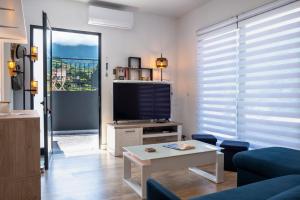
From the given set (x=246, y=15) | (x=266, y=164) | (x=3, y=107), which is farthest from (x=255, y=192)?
(x=246, y=15)

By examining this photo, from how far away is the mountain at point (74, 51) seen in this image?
606 centimetres

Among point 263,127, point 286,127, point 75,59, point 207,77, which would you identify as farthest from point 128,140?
point 75,59

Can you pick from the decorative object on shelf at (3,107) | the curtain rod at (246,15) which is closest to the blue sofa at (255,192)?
the decorative object on shelf at (3,107)

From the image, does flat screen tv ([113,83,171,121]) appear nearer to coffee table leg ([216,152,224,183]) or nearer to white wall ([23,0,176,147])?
white wall ([23,0,176,147])

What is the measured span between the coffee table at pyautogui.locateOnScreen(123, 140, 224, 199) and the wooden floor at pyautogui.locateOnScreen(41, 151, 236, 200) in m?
0.11

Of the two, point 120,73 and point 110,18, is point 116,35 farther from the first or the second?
point 120,73

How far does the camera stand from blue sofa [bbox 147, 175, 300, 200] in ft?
3.84

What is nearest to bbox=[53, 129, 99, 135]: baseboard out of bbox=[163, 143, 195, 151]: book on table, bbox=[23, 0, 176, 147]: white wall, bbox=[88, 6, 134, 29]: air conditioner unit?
bbox=[23, 0, 176, 147]: white wall

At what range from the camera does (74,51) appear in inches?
249

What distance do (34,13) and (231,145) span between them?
392 cm

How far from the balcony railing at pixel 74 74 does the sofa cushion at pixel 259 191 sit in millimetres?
5207

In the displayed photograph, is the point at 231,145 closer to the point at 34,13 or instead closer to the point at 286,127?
the point at 286,127

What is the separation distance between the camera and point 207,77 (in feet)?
14.5

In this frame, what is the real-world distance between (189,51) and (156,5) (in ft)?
3.76
